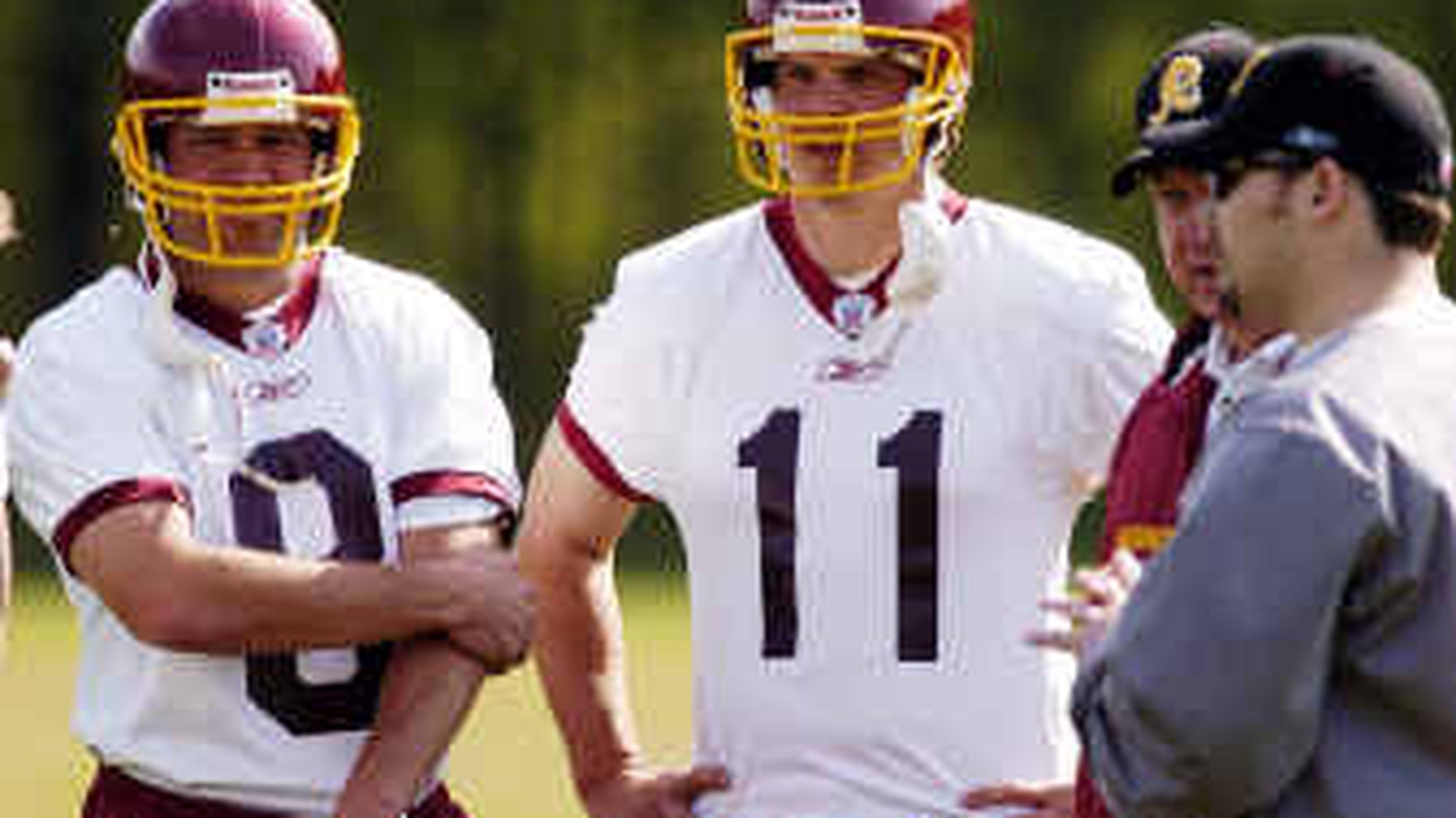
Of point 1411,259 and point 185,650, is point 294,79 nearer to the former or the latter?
point 185,650

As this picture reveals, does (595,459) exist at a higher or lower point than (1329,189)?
lower

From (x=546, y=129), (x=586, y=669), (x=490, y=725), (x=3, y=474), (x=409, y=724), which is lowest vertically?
(x=546, y=129)

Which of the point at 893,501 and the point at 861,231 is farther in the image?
the point at 861,231

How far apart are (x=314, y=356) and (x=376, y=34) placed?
14.0m

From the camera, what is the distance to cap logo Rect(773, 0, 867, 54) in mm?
4355

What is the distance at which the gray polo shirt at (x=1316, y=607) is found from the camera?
324 cm

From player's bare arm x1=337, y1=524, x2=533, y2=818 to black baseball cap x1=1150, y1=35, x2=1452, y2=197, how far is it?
124 centimetres

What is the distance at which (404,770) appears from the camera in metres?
4.18

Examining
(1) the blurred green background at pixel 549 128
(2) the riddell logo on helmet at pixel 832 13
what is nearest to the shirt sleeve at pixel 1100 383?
(2) the riddell logo on helmet at pixel 832 13

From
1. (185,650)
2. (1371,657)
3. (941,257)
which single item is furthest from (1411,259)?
(185,650)

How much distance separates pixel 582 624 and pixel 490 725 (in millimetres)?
5405

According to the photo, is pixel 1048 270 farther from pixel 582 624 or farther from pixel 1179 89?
pixel 582 624

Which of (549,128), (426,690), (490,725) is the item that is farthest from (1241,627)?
(549,128)

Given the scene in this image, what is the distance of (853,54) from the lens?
4.38 meters
